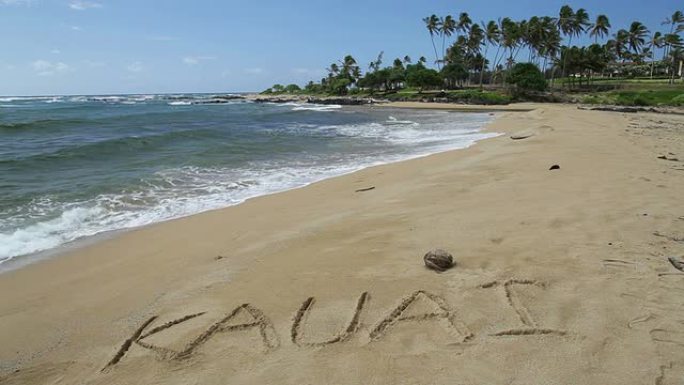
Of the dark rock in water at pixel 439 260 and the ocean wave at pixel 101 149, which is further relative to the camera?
the ocean wave at pixel 101 149

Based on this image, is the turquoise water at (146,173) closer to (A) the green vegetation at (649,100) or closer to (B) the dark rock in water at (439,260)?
(B) the dark rock in water at (439,260)

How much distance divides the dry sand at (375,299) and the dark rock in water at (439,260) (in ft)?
0.32

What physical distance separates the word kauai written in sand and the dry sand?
0.01m

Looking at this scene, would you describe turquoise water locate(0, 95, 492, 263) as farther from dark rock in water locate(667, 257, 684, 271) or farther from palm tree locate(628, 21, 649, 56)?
palm tree locate(628, 21, 649, 56)

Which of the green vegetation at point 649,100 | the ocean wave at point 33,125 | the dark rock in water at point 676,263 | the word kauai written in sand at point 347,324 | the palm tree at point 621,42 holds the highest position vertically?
the palm tree at point 621,42

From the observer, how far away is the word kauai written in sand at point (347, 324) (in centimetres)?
293

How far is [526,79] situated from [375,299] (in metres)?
64.1

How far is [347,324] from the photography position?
123 inches

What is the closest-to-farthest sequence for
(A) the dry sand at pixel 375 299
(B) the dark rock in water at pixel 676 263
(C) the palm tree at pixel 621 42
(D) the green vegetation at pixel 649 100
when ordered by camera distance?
1. (A) the dry sand at pixel 375 299
2. (B) the dark rock in water at pixel 676 263
3. (D) the green vegetation at pixel 649 100
4. (C) the palm tree at pixel 621 42

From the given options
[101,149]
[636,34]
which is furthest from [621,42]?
[101,149]

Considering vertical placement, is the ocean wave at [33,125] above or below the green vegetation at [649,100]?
below

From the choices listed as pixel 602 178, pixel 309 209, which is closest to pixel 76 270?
pixel 309 209

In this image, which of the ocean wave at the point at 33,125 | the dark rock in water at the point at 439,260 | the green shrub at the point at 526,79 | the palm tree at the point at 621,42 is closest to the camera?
the dark rock in water at the point at 439,260

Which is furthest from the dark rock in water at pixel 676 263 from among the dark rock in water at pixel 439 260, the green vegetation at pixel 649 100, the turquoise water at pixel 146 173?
the green vegetation at pixel 649 100
